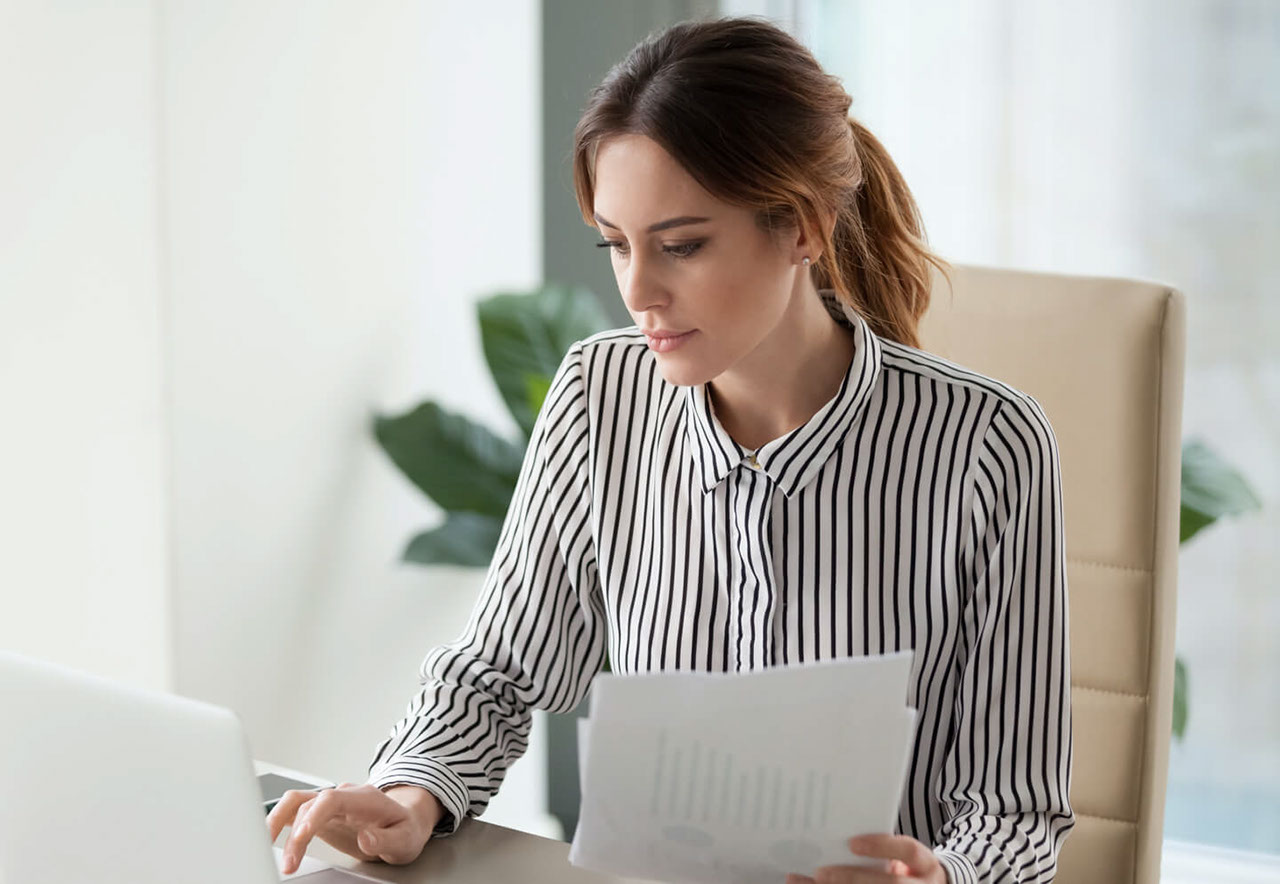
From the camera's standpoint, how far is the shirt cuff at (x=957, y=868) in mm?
929

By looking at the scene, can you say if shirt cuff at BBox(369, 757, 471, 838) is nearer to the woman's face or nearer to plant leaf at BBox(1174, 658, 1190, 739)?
the woman's face

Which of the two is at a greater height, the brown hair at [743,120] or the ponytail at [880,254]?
the brown hair at [743,120]

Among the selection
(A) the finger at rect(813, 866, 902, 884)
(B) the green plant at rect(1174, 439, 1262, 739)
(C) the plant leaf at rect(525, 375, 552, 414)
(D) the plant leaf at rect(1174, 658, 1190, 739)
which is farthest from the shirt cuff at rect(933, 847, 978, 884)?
(C) the plant leaf at rect(525, 375, 552, 414)

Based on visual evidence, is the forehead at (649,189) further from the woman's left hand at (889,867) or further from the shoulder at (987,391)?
the woman's left hand at (889,867)

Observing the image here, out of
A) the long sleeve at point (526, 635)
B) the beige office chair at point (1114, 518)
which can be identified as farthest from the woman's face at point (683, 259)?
the beige office chair at point (1114, 518)

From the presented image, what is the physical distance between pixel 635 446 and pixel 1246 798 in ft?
5.53

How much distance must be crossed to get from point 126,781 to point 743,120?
64 centimetres

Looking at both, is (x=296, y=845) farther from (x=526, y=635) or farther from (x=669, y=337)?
(x=669, y=337)

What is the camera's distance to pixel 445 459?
2184 mm

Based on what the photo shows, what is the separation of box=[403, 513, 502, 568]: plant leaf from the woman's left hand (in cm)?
139

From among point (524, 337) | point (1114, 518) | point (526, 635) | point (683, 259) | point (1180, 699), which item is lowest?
point (1180, 699)

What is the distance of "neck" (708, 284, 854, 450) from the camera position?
1152mm

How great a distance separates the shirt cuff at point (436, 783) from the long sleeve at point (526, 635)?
33mm

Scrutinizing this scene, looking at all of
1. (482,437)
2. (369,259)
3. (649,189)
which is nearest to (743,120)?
(649,189)
